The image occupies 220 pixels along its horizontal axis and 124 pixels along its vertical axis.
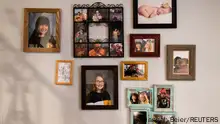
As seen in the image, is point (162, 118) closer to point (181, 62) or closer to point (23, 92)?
point (181, 62)

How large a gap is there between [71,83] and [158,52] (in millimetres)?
602

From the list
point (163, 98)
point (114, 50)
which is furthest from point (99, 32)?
point (163, 98)

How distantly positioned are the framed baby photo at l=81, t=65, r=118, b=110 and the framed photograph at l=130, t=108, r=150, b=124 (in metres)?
0.12

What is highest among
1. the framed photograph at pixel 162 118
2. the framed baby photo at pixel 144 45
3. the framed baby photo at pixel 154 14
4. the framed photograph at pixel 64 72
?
the framed baby photo at pixel 154 14

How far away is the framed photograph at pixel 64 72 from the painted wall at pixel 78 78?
33mm

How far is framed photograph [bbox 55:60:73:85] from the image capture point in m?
1.85

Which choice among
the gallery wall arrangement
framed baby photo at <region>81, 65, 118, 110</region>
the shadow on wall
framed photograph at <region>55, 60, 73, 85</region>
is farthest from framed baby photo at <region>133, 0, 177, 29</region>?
the shadow on wall

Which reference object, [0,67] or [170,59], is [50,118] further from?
[170,59]

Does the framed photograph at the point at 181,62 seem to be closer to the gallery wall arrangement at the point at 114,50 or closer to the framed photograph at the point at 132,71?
the gallery wall arrangement at the point at 114,50

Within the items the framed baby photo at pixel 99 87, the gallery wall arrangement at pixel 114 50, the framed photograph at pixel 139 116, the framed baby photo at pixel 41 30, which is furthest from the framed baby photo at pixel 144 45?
the framed baby photo at pixel 41 30

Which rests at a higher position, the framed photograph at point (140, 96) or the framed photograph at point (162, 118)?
the framed photograph at point (140, 96)

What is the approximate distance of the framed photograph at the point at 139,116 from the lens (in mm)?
1829

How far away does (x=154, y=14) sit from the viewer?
6.07 ft

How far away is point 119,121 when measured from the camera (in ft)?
6.05
